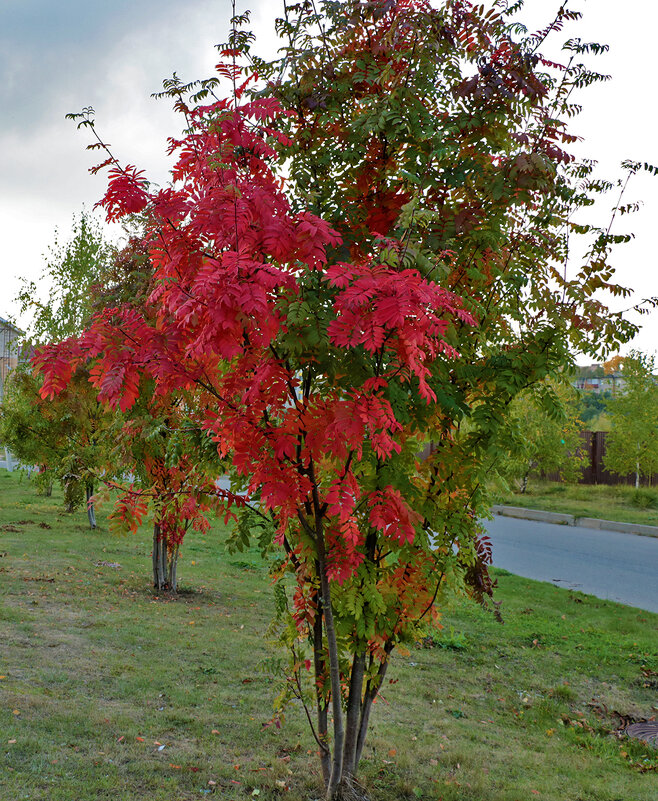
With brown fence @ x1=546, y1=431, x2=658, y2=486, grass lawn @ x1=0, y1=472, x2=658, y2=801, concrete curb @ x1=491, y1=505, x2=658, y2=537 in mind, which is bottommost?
grass lawn @ x1=0, y1=472, x2=658, y2=801

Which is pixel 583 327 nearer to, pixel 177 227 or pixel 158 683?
pixel 177 227

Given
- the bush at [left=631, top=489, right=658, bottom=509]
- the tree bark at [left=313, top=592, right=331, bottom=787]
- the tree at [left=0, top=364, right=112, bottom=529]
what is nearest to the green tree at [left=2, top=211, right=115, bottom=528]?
the tree at [left=0, top=364, right=112, bottom=529]

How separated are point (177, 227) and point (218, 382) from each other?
81 cm

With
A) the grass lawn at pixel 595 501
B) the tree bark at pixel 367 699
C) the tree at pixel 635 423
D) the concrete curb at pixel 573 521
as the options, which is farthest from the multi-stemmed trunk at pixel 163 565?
the tree at pixel 635 423

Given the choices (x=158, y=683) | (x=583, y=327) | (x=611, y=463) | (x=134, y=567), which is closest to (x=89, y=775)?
(x=158, y=683)

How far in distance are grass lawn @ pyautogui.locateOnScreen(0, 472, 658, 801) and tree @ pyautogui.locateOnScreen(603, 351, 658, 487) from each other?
13985 mm

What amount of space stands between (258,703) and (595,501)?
18.6m

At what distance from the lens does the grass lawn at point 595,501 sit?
56.5ft

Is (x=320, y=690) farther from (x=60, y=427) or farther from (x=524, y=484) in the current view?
(x=524, y=484)

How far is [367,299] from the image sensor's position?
2316 mm

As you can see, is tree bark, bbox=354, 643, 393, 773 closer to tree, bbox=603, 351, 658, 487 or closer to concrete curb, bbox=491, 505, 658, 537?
concrete curb, bbox=491, 505, 658, 537

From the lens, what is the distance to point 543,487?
956 inches

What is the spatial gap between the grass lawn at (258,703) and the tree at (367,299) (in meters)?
0.76

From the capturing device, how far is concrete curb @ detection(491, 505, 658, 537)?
15.3 m
